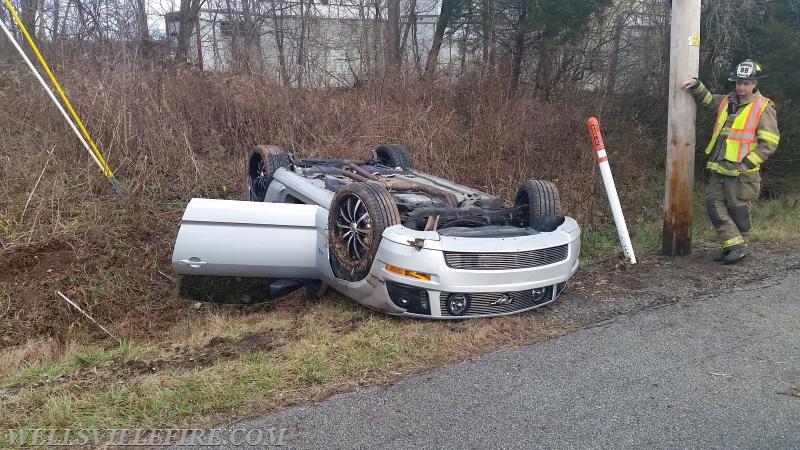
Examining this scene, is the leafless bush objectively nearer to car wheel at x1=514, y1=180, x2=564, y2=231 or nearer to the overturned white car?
the overturned white car

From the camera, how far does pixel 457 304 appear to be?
481 cm

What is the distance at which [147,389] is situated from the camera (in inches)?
148

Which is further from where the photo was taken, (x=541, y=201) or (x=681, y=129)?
(x=681, y=129)

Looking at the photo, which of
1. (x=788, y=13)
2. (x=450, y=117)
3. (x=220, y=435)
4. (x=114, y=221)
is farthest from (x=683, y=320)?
(x=788, y=13)

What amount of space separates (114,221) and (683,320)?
6036 millimetres

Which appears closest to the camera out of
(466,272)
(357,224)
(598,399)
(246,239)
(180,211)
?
(598,399)

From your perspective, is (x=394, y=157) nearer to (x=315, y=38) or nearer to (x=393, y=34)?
(x=393, y=34)

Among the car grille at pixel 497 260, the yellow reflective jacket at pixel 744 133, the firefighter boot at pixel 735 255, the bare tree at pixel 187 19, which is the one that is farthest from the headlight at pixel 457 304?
the bare tree at pixel 187 19

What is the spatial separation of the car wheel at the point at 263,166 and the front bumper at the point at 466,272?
8.24 feet

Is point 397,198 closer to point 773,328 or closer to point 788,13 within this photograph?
point 773,328

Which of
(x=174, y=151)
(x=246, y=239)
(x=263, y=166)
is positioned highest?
(x=174, y=151)

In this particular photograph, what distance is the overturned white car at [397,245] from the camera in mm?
4738

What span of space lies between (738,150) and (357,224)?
3.79m

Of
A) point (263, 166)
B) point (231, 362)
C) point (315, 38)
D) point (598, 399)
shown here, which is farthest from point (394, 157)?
point (315, 38)
